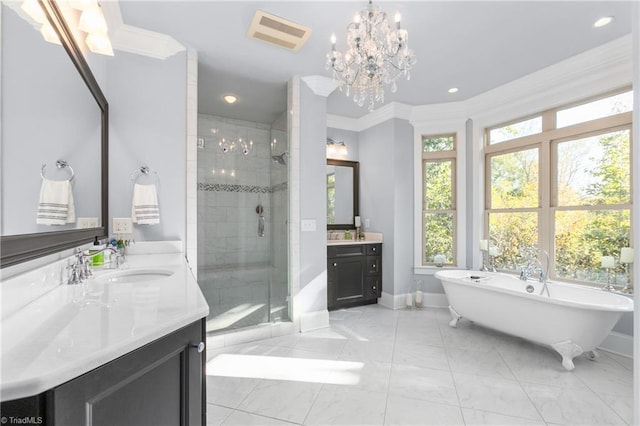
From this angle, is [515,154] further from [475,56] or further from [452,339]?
[452,339]

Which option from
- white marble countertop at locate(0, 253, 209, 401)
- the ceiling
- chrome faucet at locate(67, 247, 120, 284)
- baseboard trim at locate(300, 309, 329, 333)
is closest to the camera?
white marble countertop at locate(0, 253, 209, 401)

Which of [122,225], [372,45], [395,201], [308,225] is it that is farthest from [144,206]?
[395,201]

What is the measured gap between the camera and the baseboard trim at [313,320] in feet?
9.65

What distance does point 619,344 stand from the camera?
2.44 m

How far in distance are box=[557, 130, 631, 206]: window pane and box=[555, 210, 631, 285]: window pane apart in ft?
0.43

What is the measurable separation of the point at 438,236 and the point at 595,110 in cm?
202

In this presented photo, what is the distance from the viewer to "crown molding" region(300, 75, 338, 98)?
3.01m

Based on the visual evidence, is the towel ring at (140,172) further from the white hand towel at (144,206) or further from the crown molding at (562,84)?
the crown molding at (562,84)

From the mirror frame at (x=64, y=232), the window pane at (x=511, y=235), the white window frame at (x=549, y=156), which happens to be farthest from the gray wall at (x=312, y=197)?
the white window frame at (x=549, y=156)

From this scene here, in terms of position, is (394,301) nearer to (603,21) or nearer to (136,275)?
(136,275)

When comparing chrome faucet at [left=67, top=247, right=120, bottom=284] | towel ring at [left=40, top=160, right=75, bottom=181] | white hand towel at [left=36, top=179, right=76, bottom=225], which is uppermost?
towel ring at [left=40, top=160, right=75, bottom=181]

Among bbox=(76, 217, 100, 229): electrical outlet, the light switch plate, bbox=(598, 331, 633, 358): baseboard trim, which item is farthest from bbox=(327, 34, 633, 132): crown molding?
bbox=(76, 217, 100, 229): electrical outlet

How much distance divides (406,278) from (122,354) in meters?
3.64

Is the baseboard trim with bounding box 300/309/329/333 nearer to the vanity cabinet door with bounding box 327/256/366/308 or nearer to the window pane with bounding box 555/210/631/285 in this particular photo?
the vanity cabinet door with bounding box 327/256/366/308
